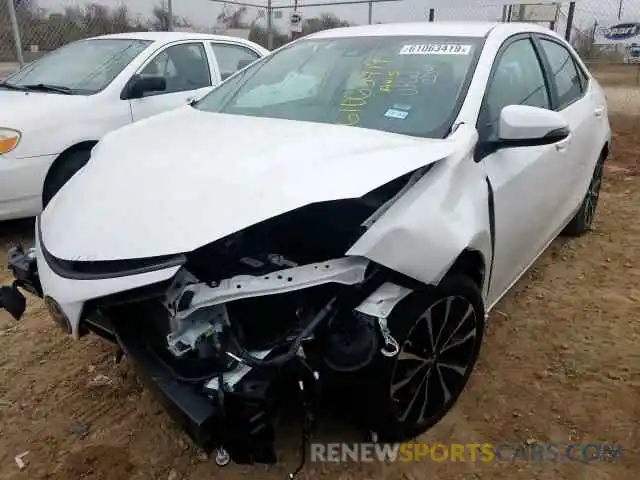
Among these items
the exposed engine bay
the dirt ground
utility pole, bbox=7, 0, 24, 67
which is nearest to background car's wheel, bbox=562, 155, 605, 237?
the dirt ground

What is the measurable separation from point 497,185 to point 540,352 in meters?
1.10

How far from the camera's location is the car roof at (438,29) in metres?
3.04

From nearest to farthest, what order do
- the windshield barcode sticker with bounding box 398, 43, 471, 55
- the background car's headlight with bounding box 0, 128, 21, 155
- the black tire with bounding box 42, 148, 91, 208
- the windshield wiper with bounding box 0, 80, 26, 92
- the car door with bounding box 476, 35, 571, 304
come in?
the car door with bounding box 476, 35, 571, 304 < the windshield barcode sticker with bounding box 398, 43, 471, 55 < the background car's headlight with bounding box 0, 128, 21, 155 < the black tire with bounding box 42, 148, 91, 208 < the windshield wiper with bounding box 0, 80, 26, 92

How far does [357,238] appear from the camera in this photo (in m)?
2.07

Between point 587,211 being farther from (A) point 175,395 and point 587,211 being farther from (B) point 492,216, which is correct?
(A) point 175,395

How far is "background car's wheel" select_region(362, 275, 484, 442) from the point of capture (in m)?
2.12

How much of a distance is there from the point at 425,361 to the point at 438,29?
184cm

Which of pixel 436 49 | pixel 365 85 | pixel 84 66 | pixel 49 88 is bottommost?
pixel 49 88

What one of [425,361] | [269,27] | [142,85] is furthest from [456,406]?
[269,27]

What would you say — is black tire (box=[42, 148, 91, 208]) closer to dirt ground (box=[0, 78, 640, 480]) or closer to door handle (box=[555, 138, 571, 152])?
dirt ground (box=[0, 78, 640, 480])

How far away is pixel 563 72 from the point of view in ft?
12.5

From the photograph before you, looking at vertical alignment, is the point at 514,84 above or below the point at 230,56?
above

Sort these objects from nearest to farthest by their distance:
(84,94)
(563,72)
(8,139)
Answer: (563,72) → (8,139) → (84,94)

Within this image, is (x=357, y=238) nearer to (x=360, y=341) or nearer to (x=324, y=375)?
(x=360, y=341)
